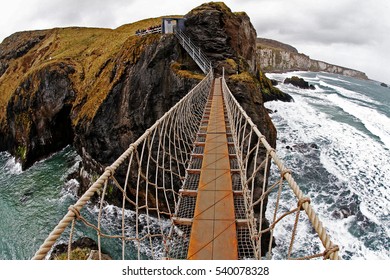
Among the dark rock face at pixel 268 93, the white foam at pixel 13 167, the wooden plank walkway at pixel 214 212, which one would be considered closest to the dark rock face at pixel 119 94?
the white foam at pixel 13 167

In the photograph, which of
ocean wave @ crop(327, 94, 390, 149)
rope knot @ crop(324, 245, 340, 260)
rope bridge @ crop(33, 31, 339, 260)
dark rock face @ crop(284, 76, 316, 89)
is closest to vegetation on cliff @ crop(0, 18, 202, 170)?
rope bridge @ crop(33, 31, 339, 260)

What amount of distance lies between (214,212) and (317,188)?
493 inches

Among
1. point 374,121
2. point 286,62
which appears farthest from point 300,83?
point 286,62

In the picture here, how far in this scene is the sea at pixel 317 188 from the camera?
1040 centimetres

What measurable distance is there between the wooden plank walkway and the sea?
23.8 ft

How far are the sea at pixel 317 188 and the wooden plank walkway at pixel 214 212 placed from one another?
7.26m

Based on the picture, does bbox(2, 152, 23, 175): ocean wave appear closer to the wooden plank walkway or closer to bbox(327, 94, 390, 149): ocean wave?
the wooden plank walkway

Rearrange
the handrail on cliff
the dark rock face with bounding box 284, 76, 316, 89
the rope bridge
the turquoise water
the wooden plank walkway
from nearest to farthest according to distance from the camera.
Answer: the rope bridge → the wooden plank walkway → the turquoise water → the handrail on cliff → the dark rock face with bounding box 284, 76, 316, 89

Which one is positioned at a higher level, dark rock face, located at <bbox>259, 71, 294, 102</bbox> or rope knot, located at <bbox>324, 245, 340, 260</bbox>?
dark rock face, located at <bbox>259, 71, 294, 102</bbox>

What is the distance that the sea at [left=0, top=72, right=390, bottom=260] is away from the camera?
10398 mm

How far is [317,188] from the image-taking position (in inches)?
527

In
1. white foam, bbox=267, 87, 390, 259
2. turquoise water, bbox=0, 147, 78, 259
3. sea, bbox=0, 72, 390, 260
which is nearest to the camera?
turquoise water, bbox=0, 147, 78, 259

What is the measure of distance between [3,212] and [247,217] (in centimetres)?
1454
